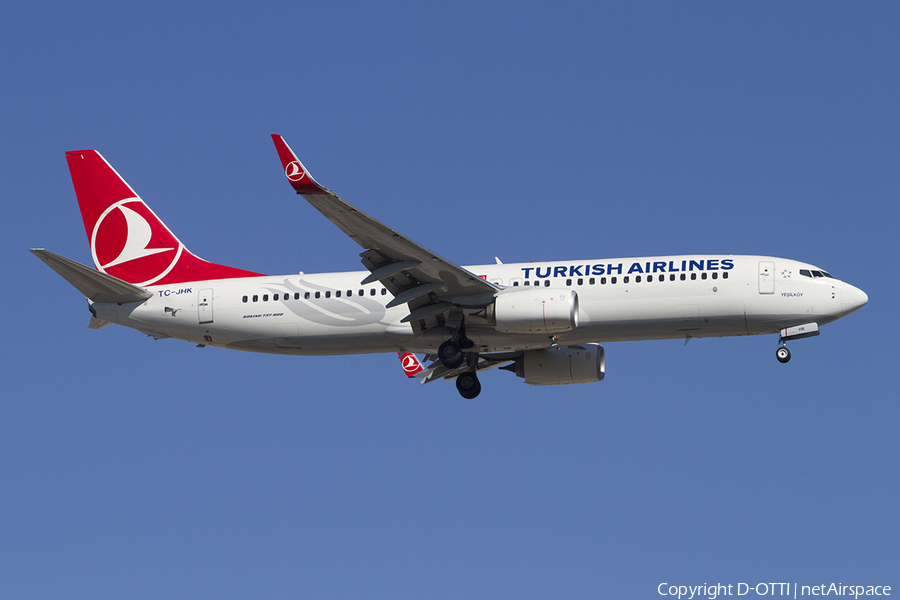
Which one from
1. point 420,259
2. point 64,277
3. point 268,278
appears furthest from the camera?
point 268,278

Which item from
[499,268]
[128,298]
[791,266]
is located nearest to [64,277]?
[128,298]

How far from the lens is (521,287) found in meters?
35.9

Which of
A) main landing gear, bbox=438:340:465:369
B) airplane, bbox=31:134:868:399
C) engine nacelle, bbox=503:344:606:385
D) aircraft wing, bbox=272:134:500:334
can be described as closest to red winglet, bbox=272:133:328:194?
aircraft wing, bbox=272:134:500:334

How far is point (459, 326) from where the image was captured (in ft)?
120

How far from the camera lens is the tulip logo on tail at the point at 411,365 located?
44250 mm

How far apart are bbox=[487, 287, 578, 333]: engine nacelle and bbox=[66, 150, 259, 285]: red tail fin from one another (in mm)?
10062

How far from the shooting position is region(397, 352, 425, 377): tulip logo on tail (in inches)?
1742

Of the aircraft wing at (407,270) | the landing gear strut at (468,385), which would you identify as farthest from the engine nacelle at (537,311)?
the landing gear strut at (468,385)

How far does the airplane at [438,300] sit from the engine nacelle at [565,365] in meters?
0.05

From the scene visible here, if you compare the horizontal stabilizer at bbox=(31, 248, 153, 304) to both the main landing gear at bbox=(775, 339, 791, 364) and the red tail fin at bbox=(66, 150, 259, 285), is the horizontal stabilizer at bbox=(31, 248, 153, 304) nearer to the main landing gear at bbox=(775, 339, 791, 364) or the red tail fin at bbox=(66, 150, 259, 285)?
the red tail fin at bbox=(66, 150, 259, 285)

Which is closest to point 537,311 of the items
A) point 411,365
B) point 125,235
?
point 411,365

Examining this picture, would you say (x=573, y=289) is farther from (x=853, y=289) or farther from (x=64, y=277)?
(x=64, y=277)

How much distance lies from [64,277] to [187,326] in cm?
443

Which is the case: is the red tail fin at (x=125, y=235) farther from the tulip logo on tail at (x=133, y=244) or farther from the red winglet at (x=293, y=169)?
the red winglet at (x=293, y=169)
